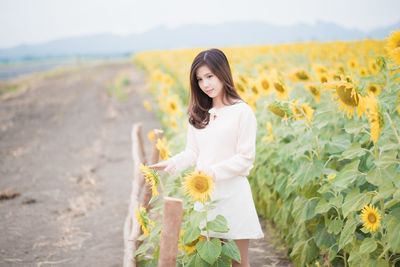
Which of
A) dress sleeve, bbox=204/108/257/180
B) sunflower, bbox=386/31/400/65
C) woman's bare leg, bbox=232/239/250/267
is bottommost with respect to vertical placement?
woman's bare leg, bbox=232/239/250/267

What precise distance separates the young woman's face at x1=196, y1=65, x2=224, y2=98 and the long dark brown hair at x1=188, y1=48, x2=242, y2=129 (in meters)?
0.02

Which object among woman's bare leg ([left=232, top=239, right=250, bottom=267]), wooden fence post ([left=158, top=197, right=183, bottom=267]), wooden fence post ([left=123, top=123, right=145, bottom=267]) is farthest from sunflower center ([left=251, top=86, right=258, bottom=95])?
wooden fence post ([left=158, top=197, right=183, bottom=267])

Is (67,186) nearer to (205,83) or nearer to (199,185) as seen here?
(205,83)

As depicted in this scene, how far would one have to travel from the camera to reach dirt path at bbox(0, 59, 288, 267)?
13.1 ft

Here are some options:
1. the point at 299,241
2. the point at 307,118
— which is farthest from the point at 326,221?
the point at 307,118

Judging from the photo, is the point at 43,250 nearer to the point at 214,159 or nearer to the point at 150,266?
the point at 150,266

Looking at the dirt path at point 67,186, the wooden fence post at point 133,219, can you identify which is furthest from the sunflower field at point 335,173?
the dirt path at point 67,186

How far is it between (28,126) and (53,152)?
297cm

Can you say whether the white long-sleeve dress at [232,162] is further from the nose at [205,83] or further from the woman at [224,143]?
the nose at [205,83]

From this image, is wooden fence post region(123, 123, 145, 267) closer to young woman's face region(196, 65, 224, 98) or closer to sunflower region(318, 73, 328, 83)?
young woman's face region(196, 65, 224, 98)

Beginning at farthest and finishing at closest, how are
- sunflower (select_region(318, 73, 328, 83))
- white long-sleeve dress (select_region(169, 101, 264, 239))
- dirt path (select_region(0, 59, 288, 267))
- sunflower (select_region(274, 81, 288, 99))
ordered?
dirt path (select_region(0, 59, 288, 267))
sunflower (select_region(318, 73, 328, 83))
sunflower (select_region(274, 81, 288, 99))
white long-sleeve dress (select_region(169, 101, 264, 239))

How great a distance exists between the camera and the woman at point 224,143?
2328 mm

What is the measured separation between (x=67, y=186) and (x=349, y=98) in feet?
15.2

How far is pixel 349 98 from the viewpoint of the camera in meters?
2.23
